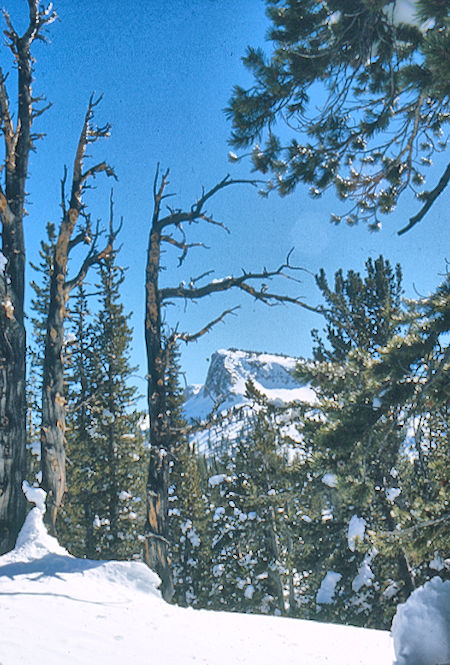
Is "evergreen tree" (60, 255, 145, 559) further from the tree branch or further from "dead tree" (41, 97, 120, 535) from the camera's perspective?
the tree branch

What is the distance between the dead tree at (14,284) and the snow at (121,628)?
572 millimetres

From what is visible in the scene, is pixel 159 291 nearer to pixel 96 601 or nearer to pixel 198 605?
pixel 96 601

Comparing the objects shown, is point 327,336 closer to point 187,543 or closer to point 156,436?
point 156,436

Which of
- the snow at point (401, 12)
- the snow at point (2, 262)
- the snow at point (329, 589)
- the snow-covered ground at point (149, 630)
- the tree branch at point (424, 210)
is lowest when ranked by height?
the snow at point (329, 589)

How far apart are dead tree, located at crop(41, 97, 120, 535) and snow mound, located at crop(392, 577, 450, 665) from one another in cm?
427

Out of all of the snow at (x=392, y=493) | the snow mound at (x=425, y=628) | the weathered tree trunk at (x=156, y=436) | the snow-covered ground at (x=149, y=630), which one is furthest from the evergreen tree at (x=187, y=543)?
the snow mound at (x=425, y=628)

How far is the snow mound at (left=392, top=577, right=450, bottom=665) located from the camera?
9.06 feet

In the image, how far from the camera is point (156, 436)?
6336 mm

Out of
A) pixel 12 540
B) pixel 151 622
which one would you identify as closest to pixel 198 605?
pixel 12 540

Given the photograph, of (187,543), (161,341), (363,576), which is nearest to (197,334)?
(161,341)

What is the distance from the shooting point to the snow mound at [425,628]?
2762mm

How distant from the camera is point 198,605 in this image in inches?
856

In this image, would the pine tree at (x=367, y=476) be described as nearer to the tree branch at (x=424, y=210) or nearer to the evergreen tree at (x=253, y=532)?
the tree branch at (x=424, y=210)

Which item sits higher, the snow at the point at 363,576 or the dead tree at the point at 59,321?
the dead tree at the point at 59,321
